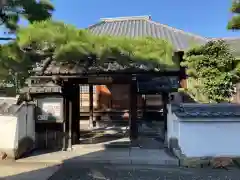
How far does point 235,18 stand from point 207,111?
3.14m

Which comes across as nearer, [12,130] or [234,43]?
[12,130]

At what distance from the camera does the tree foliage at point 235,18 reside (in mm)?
8609

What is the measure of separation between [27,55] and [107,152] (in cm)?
418

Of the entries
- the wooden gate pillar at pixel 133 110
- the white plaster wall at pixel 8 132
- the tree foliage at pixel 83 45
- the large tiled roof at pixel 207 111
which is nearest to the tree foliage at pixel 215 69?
the large tiled roof at pixel 207 111

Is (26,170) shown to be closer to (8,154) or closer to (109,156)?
(8,154)

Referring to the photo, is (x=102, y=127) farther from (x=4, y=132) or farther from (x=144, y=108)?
(x=4, y=132)

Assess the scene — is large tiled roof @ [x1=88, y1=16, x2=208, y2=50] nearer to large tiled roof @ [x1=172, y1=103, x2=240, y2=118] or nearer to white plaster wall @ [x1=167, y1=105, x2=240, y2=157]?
large tiled roof @ [x1=172, y1=103, x2=240, y2=118]

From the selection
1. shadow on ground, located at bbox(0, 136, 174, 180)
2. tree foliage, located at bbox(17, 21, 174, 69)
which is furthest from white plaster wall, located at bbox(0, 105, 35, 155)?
tree foliage, located at bbox(17, 21, 174, 69)

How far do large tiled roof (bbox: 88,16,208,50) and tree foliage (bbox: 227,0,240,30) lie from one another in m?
5.85

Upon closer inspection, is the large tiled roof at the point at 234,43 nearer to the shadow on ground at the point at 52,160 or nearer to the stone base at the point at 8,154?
the shadow on ground at the point at 52,160

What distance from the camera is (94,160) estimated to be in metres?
7.99

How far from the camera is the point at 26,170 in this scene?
7.00 metres

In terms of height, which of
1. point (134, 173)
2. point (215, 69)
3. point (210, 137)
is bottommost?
point (134, 173)

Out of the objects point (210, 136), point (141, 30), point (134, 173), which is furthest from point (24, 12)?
point (141, 30)
